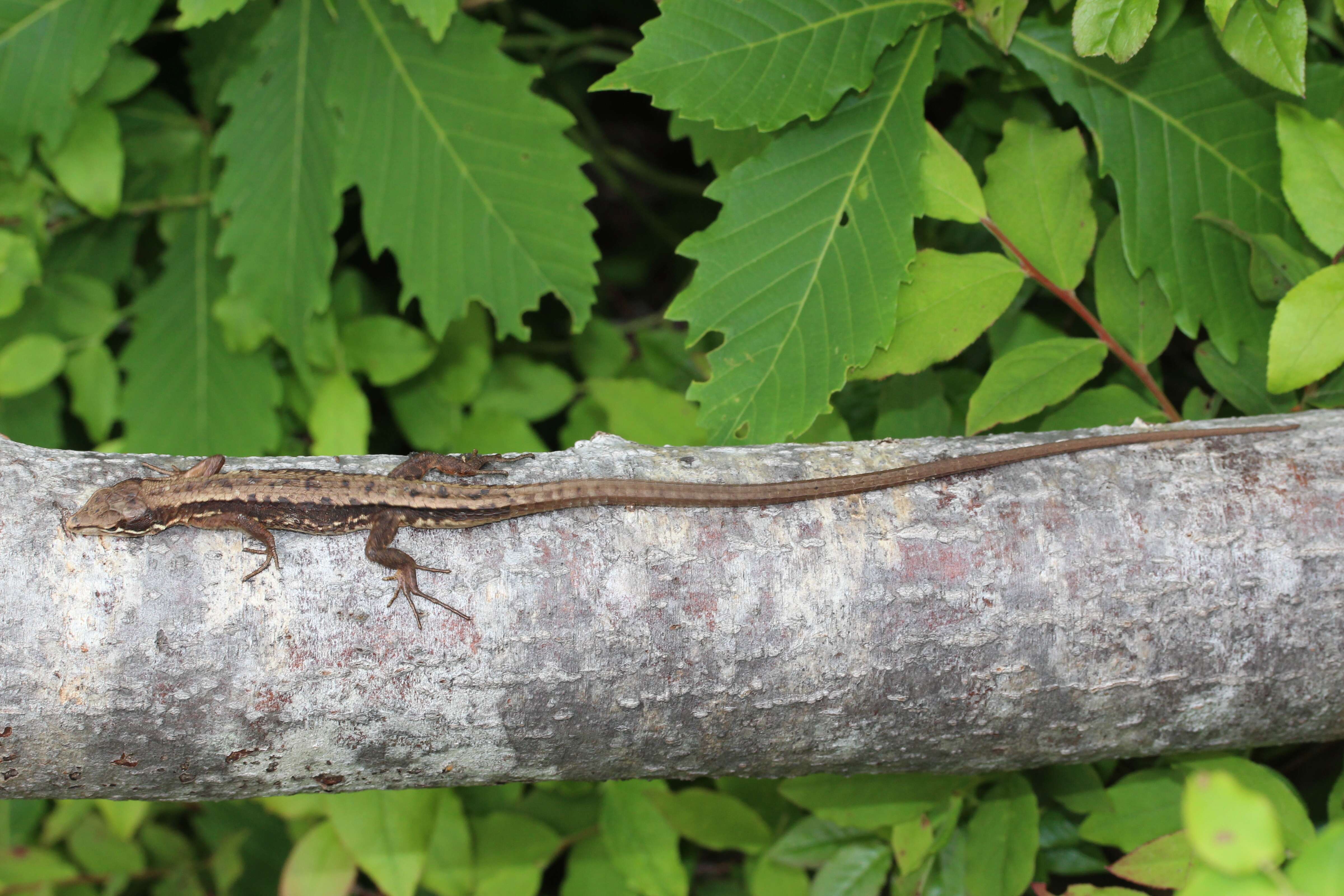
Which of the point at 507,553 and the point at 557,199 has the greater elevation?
the point at 557,199

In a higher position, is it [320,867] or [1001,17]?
[1001,17]

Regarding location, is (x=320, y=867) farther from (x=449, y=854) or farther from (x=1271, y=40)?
(x=1271, y=40)

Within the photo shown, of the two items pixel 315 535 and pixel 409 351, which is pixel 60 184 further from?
pixel 315 535

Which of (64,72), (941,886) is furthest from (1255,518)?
(64,72)

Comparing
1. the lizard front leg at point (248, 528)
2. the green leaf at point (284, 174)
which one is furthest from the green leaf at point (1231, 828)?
the green leaf at point (284, 174)

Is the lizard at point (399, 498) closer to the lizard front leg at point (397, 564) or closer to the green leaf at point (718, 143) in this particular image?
the lizard front leg at point (397, 564)

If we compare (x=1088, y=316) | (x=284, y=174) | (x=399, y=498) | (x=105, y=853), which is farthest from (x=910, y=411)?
(x=105, y=853)
